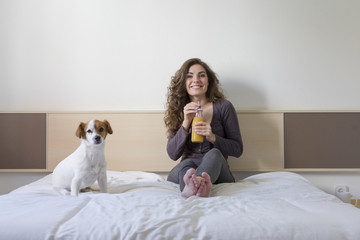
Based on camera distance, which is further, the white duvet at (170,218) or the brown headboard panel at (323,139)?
the brown headboard panel at (323,139)

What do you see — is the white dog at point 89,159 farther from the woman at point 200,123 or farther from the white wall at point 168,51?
the white wall at point 168,51

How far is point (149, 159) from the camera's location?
2.01 meters

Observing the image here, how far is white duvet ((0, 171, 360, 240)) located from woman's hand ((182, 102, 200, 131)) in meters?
0.63

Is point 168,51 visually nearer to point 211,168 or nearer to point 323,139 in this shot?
point 211,168

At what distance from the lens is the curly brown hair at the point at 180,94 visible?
5.85 feet

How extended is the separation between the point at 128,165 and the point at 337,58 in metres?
1.60

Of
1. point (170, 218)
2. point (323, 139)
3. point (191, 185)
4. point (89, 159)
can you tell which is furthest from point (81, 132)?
point (323, 139)

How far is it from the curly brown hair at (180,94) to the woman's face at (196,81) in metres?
0.03

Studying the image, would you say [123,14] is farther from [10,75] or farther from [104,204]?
[104,204]

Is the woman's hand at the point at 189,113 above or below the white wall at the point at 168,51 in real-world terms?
below

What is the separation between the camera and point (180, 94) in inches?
71.4

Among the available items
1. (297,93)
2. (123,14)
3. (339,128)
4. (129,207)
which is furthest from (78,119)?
(339,128)

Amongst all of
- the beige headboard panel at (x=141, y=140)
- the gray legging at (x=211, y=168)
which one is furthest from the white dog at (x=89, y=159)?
the beige headboard panel at (x=141, y=140)

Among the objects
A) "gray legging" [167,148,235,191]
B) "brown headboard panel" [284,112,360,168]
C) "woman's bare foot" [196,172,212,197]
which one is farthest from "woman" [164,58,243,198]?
"brown headboard panel" [284,112,360,168]
